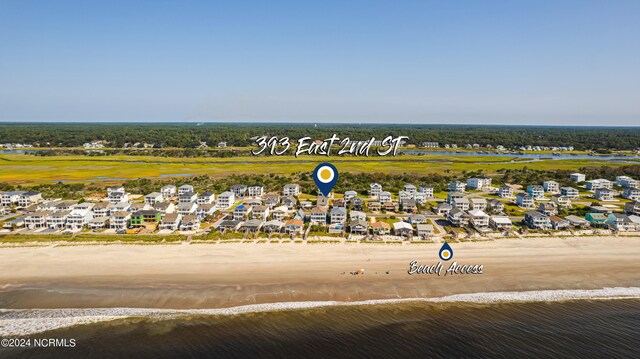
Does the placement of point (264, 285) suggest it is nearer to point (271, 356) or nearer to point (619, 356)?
point (271, 356)

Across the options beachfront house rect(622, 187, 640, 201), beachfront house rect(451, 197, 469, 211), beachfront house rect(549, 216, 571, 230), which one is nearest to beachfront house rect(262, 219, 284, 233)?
beachfront house rect(451, 197, 469, 211)

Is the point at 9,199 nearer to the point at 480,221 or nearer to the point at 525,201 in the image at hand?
the point at 480,221

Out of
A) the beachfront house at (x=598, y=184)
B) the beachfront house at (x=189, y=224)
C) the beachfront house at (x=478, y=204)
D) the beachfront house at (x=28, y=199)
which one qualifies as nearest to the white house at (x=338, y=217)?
the beachfront house at (x=189, y=224)

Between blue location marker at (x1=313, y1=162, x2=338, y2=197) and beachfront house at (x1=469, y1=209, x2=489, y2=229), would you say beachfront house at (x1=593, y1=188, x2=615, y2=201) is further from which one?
blue location marker at (x1=313, y1=162, x2=338, y2=197)

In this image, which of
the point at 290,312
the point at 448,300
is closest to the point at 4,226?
the point at 290,312

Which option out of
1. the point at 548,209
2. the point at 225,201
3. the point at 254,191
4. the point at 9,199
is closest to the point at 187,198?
the point at 225,201
